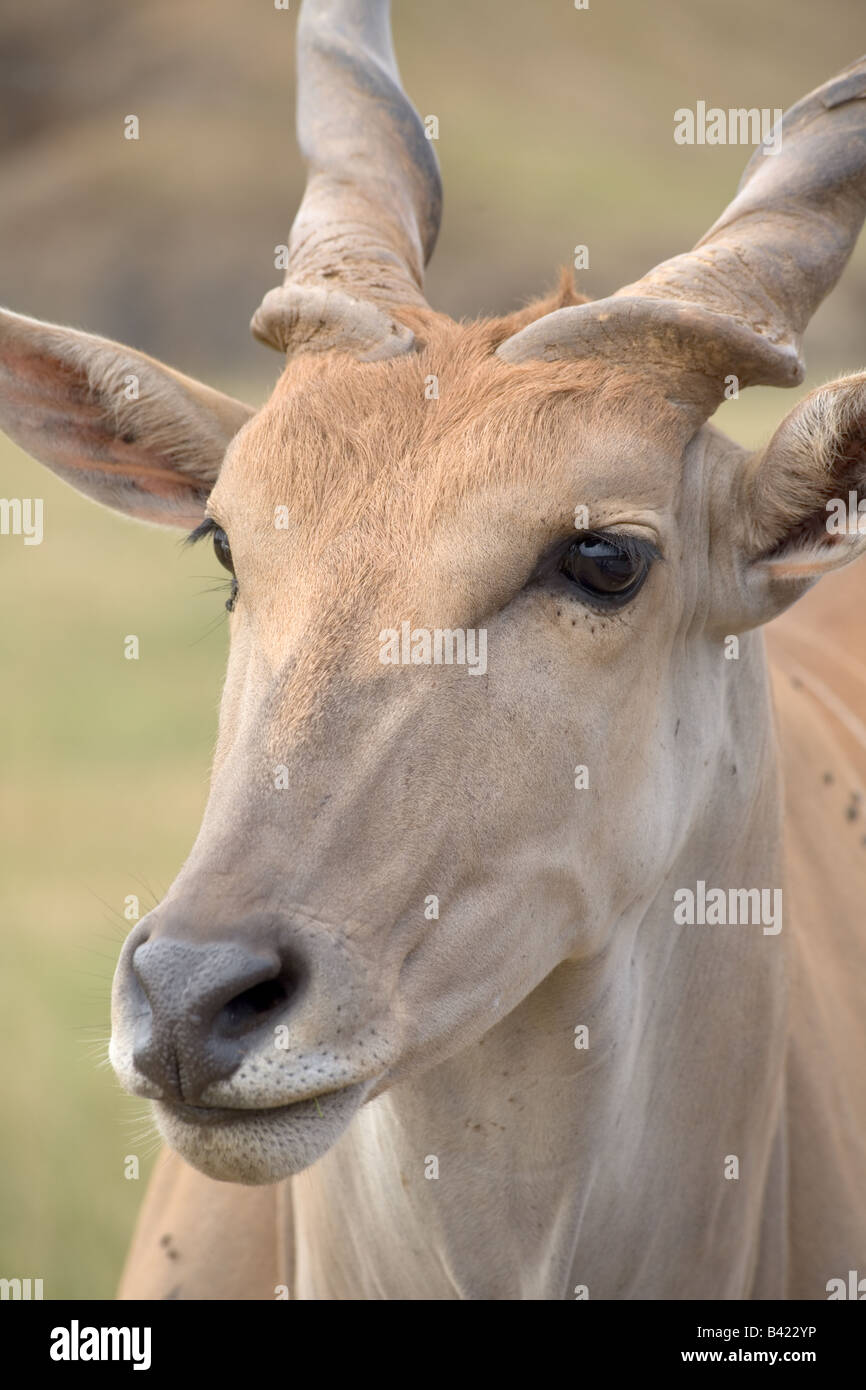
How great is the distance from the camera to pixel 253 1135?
7.58ft

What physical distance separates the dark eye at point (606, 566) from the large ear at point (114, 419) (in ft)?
3.39

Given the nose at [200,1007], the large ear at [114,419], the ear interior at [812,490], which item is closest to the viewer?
the nose at [200,1007]

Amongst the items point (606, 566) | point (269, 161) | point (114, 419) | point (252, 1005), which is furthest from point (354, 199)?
point (269, 161)

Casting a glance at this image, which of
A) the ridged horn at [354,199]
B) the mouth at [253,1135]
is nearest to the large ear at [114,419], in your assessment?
the ridged horn at [354,199]

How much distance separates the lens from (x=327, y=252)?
3287 millimetres

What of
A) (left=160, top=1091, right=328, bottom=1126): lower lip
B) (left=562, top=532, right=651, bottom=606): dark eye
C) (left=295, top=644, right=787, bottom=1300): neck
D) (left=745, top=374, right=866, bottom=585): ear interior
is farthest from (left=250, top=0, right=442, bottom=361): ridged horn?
(left=160, top=1091, right=328, bottom=1126): lower lip

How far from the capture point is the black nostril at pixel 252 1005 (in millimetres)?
2193

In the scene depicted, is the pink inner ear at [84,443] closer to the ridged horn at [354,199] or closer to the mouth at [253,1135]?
the ridged horn at [354,199]

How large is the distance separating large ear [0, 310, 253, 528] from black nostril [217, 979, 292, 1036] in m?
1.53

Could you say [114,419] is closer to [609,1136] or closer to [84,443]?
[84,443]

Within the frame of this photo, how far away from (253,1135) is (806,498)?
5.26 ft
